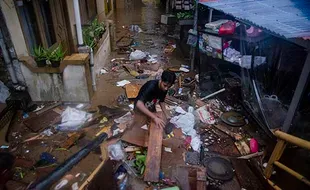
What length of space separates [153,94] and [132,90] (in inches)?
101

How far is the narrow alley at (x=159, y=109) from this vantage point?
3926 mm

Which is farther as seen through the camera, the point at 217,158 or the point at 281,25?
the point at 217,158

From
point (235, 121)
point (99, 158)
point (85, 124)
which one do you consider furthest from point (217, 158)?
point (85, 124)

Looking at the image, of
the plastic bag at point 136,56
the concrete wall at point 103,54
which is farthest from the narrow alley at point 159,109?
the plastic bag at point 136,56

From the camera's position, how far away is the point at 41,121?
5.37 meters

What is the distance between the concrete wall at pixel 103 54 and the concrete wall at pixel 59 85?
5.89 feet

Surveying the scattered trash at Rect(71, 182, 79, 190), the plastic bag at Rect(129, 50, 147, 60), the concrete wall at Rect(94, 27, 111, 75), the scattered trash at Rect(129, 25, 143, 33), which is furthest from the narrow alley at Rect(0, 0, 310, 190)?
the scattered trash at Rect(129, 25, 143, 33)

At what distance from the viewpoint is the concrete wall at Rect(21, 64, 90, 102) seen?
221 inches

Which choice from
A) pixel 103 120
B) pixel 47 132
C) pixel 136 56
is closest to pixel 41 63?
pixel 47 132

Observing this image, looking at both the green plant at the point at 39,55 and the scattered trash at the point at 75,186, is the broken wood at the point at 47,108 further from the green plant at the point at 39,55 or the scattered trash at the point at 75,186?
the scattered trash at the point at 75,186

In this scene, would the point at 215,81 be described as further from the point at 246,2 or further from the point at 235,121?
the point at 246,2

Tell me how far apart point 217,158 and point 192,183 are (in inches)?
41.6

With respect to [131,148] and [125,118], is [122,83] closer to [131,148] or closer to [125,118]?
[125,118]

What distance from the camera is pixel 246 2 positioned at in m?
5.84
